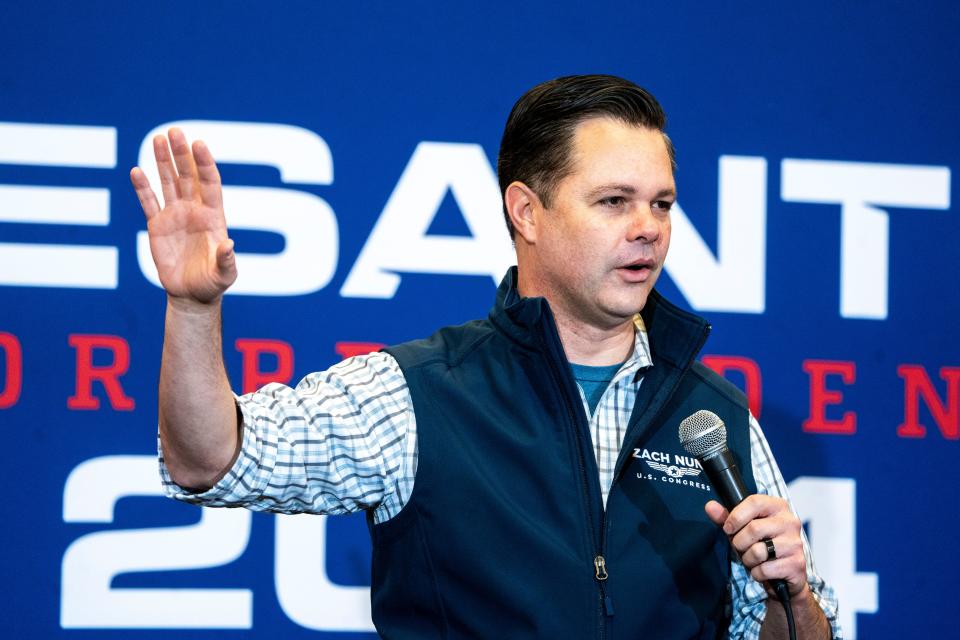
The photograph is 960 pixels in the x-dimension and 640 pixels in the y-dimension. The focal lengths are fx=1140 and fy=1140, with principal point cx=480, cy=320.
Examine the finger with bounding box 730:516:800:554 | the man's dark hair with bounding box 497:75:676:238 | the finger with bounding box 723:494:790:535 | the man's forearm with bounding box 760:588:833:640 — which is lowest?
the man's forearm with bounding box 760:588:833:640

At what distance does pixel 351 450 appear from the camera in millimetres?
1599

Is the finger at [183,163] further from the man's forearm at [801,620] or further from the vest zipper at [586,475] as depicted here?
the man's forearm at [801,620]

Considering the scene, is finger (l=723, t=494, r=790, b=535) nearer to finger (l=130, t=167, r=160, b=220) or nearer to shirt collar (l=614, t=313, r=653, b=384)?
shirt collar (l=614, t=313, r=653, b=384)

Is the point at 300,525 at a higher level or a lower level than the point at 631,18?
lower

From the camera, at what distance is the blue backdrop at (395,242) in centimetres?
242

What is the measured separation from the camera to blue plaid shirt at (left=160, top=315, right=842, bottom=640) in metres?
1.50

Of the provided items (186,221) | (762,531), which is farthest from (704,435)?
(186,221)

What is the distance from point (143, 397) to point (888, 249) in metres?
1.74

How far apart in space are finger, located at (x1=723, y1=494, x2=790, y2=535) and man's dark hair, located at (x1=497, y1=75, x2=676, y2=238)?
2.14 ft

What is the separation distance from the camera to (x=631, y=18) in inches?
105

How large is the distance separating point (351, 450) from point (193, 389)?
1.00ft

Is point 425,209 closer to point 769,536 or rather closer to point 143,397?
point 143,397

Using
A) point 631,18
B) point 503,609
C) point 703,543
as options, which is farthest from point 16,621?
point 631,18

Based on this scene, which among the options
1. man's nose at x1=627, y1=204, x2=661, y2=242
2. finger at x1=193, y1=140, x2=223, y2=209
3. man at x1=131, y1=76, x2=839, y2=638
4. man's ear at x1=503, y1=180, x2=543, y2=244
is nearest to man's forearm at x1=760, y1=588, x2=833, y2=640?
man at x1=131, y1=76, x2=839, y2=638
